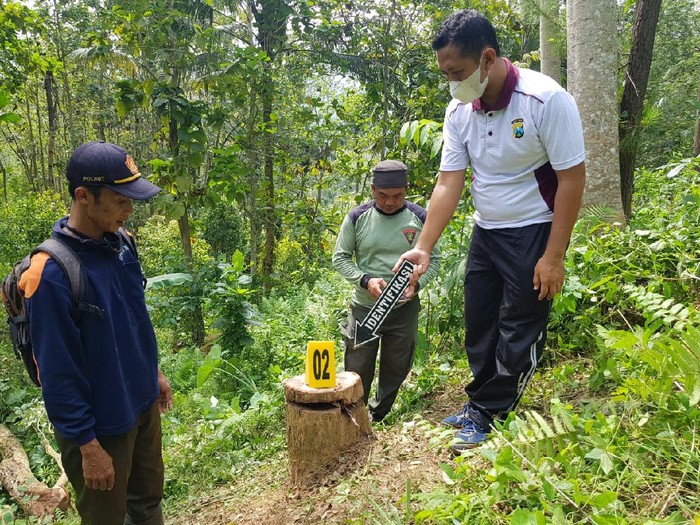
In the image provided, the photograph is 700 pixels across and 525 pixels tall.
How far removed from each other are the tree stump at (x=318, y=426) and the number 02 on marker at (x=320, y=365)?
0.13 feet

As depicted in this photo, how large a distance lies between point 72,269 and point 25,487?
2.81 meters

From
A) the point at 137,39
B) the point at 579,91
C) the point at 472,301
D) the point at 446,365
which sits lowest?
the point at 446,365

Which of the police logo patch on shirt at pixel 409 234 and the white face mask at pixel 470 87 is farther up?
the white face mask at pixel 470 87

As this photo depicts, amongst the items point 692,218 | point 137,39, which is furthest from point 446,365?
point 137,39

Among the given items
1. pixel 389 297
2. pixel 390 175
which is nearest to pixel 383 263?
pixel 390 175

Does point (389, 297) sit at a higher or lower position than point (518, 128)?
lower

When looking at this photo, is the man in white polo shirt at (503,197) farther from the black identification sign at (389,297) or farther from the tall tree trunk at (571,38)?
the tall tree trunk at (571,38)

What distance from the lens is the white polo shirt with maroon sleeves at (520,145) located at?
2.18 m

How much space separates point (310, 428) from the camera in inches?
110

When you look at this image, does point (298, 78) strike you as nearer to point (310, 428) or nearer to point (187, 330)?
point (187, 330)

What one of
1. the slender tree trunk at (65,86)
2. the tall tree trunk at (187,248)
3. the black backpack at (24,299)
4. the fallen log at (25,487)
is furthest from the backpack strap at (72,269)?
the slender tree trunk at (65,86)

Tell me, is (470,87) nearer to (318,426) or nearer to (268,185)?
(318,426)

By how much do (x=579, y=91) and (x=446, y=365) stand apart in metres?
2.42

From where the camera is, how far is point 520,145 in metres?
2.29
